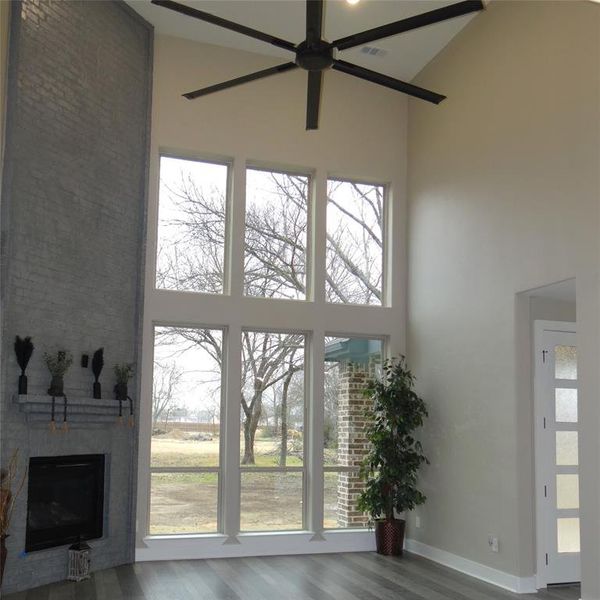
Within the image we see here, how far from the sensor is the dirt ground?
24.6 ft

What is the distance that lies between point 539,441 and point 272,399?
2806 mm

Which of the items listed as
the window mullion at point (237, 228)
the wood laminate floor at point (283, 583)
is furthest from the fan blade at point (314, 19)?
the wood laminate floor at point (283, 583)

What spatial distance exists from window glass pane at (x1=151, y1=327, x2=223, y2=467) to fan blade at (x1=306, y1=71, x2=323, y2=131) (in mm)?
3301

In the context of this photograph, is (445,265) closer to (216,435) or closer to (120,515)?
(216,435)

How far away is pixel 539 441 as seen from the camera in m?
6.46

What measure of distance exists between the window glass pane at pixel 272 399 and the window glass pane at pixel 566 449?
8.80 ft

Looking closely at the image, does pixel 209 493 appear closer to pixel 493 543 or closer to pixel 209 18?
pixel 493 543

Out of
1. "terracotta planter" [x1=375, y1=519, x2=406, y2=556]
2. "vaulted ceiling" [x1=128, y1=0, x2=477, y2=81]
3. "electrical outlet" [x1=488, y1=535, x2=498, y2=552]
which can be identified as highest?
"vaulted ceiling" [x1=128, y1=0, x2=477, y2=81]

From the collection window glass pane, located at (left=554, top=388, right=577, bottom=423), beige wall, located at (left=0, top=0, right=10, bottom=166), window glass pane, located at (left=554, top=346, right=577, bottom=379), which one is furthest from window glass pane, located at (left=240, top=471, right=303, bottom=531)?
beige wall, located at (left=0, top=0, right=10, bottom=166)

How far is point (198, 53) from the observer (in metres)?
8.02

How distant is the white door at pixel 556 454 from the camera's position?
635 cm

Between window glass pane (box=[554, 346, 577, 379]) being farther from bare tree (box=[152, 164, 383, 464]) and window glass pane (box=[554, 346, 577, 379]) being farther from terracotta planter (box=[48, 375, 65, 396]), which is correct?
terracotta planter (box=[48, 375, 65, 396])

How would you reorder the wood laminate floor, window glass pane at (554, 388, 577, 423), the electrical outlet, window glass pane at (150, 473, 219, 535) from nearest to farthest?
1. the wood laminate floor
2. the electrical outlet
3. window glass pane at (554, 388, 577, 423)
4. window glass pane at (150, 473, 219, 535)

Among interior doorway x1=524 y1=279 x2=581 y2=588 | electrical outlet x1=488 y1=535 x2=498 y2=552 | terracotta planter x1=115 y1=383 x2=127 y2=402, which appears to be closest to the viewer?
interior doorway x1=524 y1=279 x2=581 y2=588
